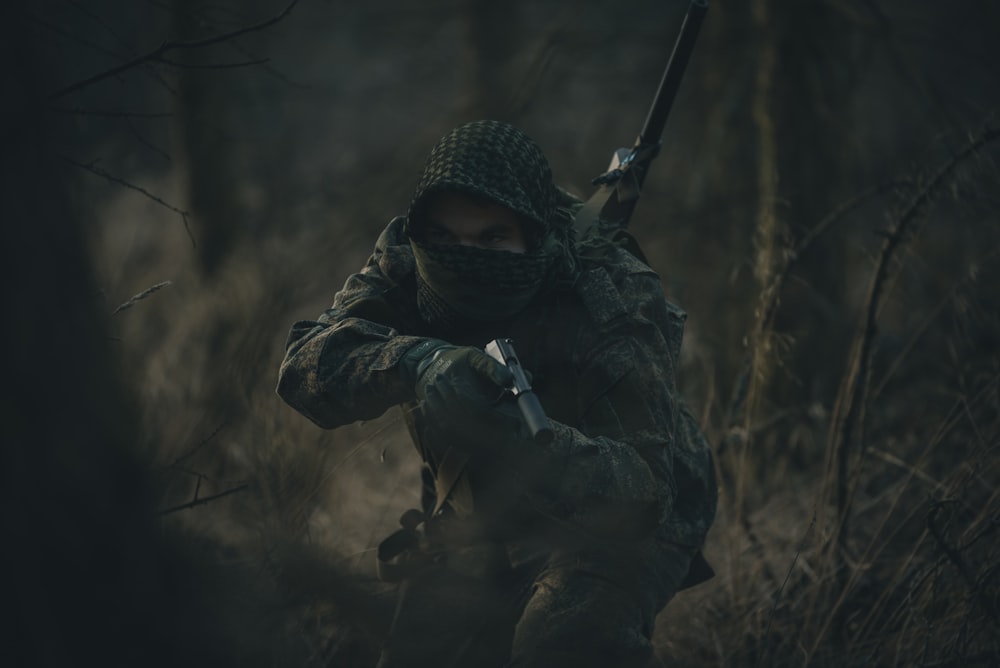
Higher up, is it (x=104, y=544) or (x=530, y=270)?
(x=530, y=270)

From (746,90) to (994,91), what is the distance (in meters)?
4.51

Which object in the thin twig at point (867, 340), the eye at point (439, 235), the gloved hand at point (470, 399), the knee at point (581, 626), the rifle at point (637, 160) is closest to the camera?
the gloved hand at point (470, 399)

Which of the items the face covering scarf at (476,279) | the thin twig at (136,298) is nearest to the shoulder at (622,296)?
the face covering scarf at (476,279)

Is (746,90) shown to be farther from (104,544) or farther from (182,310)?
(104,544)

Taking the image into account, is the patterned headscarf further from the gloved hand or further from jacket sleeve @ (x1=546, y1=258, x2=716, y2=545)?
the gloved hand

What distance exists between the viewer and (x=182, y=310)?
19.2 feet

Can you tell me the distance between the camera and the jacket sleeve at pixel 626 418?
1878 millimetres

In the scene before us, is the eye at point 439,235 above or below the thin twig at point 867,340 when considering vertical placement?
above

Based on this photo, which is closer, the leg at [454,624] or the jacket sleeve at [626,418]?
the jacket sleeve at [626,418]

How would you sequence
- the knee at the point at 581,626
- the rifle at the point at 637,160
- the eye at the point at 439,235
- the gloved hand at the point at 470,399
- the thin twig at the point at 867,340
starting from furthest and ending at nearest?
the thin twig at the point at 867,340 < the rifle at the point at 637,160 < the eye at the point at 439,235 < the knee at the point at 581,626 < the gloved hand at the point at 470,399

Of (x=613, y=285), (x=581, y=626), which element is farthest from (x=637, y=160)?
(x=581, y=626)

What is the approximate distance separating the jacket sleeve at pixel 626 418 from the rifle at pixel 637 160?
0.37m

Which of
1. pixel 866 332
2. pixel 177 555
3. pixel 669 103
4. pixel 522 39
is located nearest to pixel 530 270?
pixel 669 103

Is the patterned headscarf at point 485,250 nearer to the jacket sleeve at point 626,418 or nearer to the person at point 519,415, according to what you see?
the person at point 519,415
